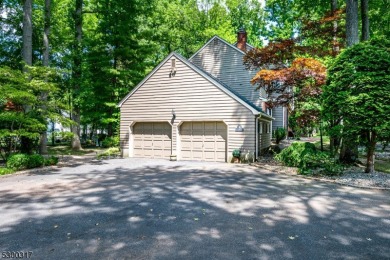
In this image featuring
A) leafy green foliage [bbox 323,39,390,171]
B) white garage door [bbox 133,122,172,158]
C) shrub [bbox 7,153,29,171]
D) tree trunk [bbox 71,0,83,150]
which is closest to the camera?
leafy green foliage [bbox 323,39,390,171]

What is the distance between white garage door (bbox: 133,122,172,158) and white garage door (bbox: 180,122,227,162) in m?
1.05

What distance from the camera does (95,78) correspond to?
20.6m

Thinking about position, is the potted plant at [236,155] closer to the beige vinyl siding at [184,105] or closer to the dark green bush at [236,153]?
the dark green bush at [236,153]

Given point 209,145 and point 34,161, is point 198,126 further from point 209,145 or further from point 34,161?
point 34,161

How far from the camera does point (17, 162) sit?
1073 cm

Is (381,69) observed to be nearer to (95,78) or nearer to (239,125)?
(239,125)

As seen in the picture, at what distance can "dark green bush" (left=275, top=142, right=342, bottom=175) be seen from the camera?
937cm

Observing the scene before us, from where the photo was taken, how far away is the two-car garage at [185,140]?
14.2m

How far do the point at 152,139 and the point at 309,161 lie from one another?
31.1 ft

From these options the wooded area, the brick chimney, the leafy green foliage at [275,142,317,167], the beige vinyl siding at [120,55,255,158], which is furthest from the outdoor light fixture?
the brick chimney

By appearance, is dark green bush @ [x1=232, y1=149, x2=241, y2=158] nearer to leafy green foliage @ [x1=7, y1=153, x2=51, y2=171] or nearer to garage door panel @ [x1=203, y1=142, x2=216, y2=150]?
garage door panel @ [x1=203, y1=142, x2=216, y2=150]

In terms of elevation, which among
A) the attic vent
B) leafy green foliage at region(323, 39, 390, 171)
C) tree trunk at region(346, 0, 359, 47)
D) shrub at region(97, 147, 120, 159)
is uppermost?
tree trunk at region(346, 0, 359, 47)

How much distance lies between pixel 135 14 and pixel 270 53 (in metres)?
13.3

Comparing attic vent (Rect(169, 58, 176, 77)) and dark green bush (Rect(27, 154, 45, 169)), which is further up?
attic vent (Rect(169, 58, 176, 77))
